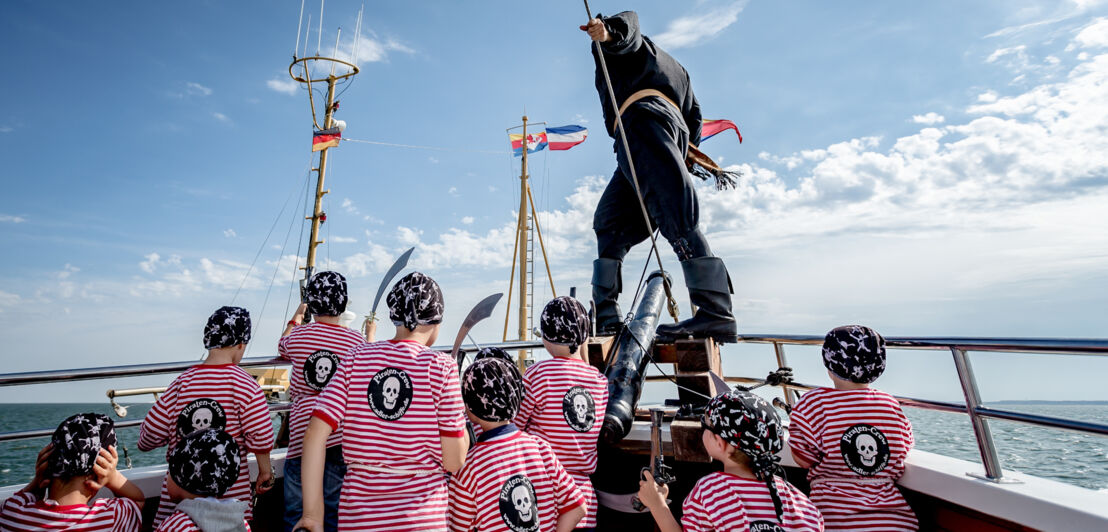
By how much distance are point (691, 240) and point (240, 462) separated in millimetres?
2636

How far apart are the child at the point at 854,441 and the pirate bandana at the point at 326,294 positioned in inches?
92.0

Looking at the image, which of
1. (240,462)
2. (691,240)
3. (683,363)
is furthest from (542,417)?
(691,240)

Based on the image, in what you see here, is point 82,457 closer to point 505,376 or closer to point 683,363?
point 505,376

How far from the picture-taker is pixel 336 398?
75.3 inches

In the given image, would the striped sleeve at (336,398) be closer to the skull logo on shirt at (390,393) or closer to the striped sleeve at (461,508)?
the skull logo on shirt at (390,393)

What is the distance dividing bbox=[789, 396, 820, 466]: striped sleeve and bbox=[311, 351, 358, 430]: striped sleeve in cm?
180

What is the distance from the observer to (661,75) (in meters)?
3.75

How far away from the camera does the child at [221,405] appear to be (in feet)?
8.10

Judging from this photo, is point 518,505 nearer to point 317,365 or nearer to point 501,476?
point 501,476

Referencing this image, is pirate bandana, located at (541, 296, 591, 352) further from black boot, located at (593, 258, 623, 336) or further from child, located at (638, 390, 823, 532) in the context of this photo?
black boot, located at (593, 258, 623, 336)

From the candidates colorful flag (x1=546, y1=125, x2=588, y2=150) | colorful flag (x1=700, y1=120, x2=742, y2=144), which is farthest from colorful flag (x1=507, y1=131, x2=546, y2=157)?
colorful flag (x1=700, y1=120, x2=742, y2=144)

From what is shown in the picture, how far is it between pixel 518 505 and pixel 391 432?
542 mm

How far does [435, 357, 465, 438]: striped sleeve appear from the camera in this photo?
6.53ft

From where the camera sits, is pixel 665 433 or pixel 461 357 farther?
pixel 461 357
